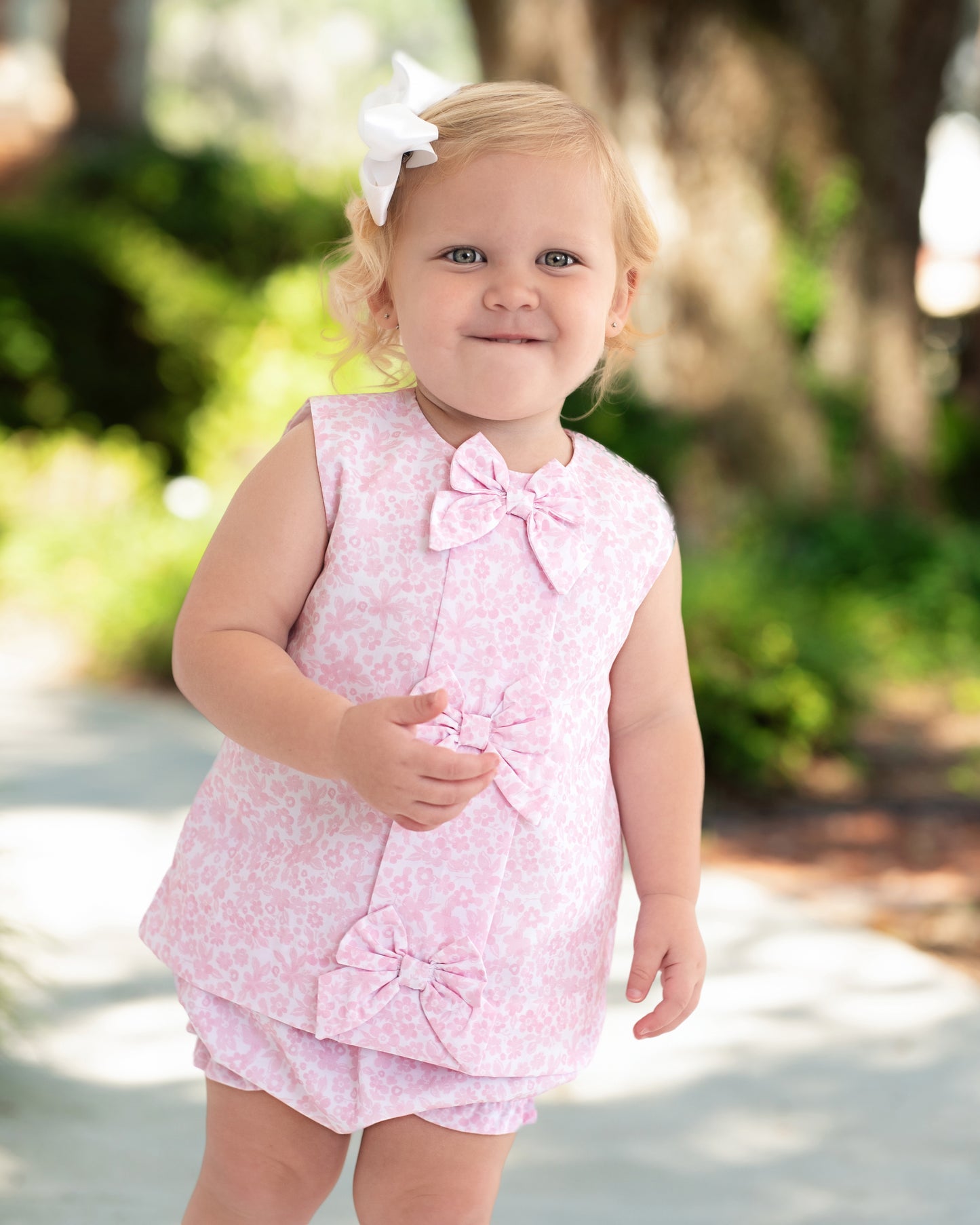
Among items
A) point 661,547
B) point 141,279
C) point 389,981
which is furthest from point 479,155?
point 141,279

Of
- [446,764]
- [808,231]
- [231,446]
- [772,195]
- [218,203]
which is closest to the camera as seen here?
[446,764]

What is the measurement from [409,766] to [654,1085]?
1.76 m

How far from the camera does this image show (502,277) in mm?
1529

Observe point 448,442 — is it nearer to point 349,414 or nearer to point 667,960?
point 349,414

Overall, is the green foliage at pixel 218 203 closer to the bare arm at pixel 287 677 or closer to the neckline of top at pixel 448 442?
the neckline of top at pixel 448 442

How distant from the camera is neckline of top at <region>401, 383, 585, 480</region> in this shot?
1.62 metres

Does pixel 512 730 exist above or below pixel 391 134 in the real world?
below

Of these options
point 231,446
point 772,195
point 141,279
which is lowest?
point 231,446

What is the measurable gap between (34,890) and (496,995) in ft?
7.61

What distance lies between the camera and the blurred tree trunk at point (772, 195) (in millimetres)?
7445

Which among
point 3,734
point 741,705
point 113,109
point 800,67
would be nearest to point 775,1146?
point 741,705

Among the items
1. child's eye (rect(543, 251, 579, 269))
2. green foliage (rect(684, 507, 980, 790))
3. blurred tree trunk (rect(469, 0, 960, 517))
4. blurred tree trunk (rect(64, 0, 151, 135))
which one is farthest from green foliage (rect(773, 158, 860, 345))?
blurred tree trunk (rect(64, 0, 151, 135))

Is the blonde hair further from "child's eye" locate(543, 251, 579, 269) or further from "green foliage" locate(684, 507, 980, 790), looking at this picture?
"green foliage" locate(684, 507, 980, 790)

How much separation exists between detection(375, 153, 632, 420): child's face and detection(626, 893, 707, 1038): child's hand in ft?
1.96
